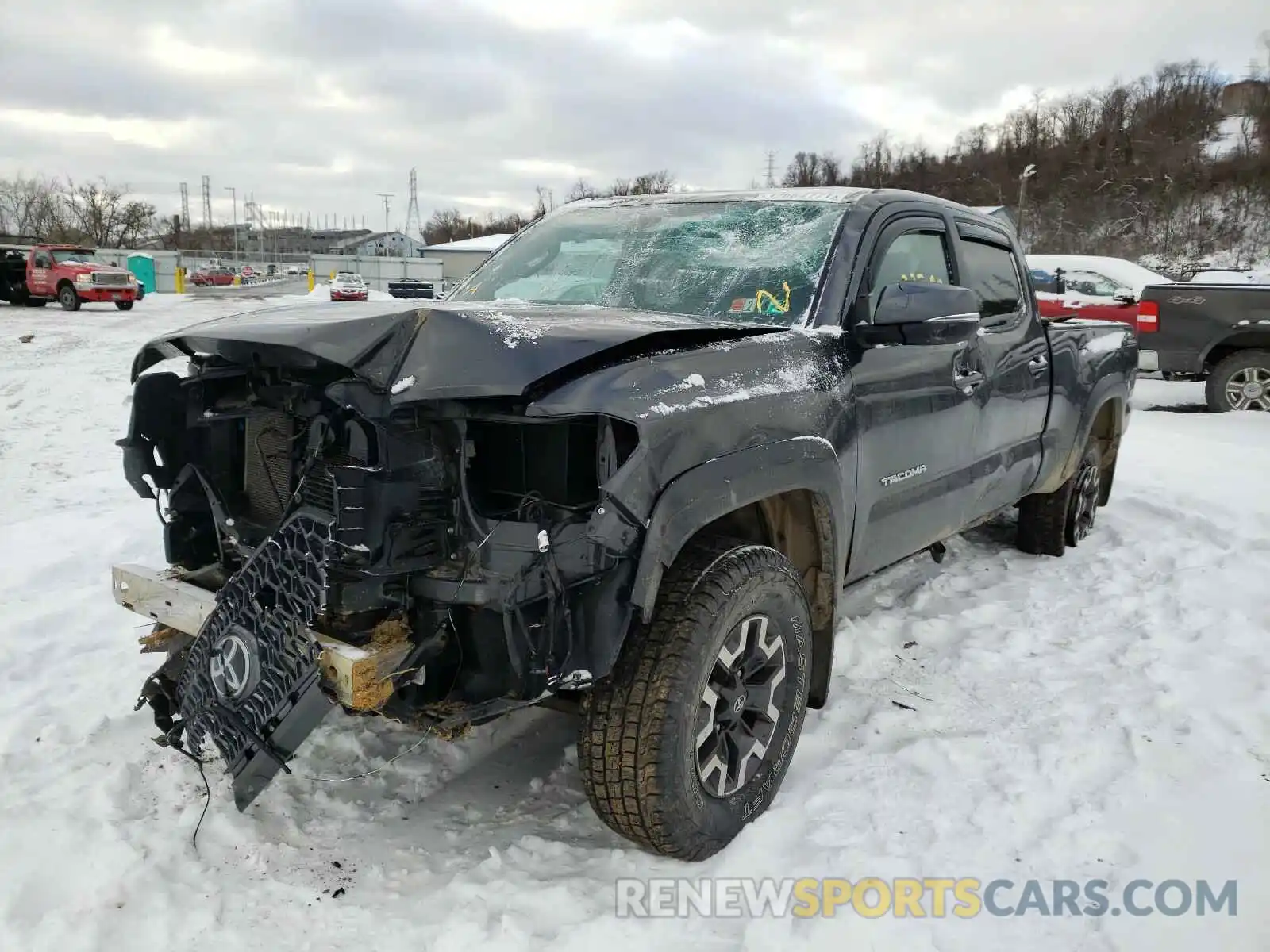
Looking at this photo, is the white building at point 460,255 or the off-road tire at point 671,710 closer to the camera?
the off-road tire at point 671,710

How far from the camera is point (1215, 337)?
9.90 metres

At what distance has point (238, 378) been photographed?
2.88m

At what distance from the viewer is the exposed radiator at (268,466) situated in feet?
8.94

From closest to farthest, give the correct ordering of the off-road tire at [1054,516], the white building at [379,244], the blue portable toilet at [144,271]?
the off-road tire at [1054,516] → the blue portable toilet at [144,271] → the white building at [379,244]

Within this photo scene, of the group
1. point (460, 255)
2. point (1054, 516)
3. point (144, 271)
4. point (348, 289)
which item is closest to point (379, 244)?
point (460, 255)

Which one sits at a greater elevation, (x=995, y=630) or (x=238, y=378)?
(x=238, y=378)

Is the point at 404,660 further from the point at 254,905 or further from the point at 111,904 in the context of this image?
the point at 111,904

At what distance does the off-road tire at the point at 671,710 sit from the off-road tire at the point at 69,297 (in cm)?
2686

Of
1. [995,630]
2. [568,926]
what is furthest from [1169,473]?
[568,926]

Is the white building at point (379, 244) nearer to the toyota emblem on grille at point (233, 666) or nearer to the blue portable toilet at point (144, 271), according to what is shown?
the blue portable toilet at point (144, 271)

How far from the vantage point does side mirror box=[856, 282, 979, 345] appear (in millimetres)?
2934

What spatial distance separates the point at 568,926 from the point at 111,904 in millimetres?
1147

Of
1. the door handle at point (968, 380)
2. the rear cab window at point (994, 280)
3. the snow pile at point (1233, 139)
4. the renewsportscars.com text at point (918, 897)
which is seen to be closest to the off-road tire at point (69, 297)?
the rear cab window at point (994, 280)

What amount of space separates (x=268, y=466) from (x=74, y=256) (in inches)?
1067
